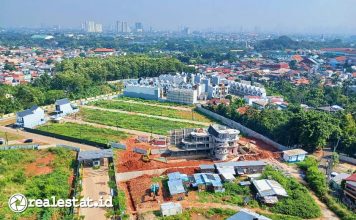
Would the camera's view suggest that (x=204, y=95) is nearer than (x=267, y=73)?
Yes

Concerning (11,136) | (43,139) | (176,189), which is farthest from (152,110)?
(176,189)

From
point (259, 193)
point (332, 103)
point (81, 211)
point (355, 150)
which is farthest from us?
point (332, 103)

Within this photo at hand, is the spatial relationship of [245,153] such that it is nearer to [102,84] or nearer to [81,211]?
[81,211]

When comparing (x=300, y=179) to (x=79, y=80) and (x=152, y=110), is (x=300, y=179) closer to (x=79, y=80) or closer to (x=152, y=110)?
(x=152, y=110)

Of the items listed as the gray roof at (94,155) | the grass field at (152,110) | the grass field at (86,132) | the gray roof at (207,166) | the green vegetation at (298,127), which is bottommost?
the grass field at (86,132)

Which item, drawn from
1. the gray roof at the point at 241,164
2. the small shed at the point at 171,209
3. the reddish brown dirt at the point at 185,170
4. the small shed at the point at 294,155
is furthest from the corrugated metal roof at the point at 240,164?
the small shed at the point at 171,209

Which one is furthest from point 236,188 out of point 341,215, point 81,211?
point 81,211

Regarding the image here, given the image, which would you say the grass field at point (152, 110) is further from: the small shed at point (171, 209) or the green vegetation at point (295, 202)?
the small shed at point (171, 209)
